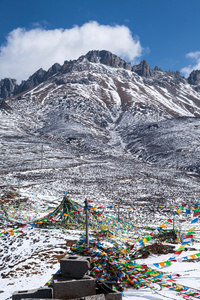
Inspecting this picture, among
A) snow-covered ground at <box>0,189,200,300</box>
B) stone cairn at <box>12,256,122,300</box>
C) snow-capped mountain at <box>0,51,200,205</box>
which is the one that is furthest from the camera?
snow-capped mountain at <box>0,51,200,205</box>

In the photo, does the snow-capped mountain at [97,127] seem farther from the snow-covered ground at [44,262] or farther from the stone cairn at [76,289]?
the stone cairn at [76,289]

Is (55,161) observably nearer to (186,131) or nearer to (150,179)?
(150,179)

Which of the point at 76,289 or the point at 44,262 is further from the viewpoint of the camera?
the point at 44,262

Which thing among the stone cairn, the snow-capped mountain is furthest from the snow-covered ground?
the snow-capped mountain

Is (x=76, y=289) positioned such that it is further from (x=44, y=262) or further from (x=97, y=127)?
(x=97, y=127)

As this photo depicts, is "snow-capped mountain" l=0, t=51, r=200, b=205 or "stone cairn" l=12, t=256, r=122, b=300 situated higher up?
"snow-capped mountain" l=0, t=51, r=200, b=205

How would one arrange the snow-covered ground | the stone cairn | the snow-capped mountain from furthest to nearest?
the snow-capped mountain < the snow-covered ground < the stone cairn

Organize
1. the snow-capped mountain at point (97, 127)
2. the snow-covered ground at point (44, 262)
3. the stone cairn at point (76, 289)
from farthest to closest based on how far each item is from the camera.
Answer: the snow-capped mountain at point (97, 127)
the snow-covered ground at point (44, 262)
the stone cairn at point (76, 289)

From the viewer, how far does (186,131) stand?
93.2 metres

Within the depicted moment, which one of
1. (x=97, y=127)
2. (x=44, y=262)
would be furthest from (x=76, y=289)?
(x=97, y=127)

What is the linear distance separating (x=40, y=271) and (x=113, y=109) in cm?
14784

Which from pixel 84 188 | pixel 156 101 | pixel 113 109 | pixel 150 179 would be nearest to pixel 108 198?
pixel 84 188

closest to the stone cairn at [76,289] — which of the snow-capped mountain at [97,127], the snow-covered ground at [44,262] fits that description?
the snow-covered ground at [44,262]

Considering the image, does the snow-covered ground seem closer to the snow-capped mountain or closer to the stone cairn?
the stone cairn
